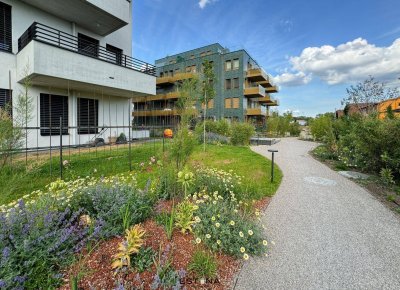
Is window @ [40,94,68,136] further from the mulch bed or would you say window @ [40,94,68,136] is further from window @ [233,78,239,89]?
window @ [233,78,239,89]

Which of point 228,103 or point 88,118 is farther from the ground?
point 228,103

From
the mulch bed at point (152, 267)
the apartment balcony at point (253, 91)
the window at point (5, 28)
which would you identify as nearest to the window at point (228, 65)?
the apartment balcony at point (253, 91)

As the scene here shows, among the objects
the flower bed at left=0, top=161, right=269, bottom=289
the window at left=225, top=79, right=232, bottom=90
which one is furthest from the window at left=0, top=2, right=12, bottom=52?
the window at left=225, top=79, right=232, bottom=90

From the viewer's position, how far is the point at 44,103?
10.4 metres

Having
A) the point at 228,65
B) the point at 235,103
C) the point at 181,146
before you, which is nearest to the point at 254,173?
the point at 181,146

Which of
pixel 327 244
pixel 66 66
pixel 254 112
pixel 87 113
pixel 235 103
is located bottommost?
pixel 327 244

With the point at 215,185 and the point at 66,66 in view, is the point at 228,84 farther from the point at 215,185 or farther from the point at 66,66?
the point at 215,185

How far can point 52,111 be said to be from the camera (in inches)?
424

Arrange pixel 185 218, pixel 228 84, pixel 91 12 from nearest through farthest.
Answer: pixel 185 218, pixel 91 12, pixel 228 84

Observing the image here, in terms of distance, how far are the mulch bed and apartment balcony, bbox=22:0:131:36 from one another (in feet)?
38.0

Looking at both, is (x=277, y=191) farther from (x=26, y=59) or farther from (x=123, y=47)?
(x=123, y=47)

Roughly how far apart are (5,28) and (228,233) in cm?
1274

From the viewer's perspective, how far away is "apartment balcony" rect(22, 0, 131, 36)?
9781mm

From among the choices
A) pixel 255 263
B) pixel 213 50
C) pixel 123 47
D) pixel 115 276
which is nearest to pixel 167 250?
pixel 115 276
